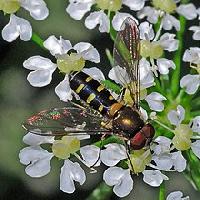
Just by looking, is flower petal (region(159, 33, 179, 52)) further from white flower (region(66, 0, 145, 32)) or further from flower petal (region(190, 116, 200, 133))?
flower petal (region(190, 116, 200, 133))

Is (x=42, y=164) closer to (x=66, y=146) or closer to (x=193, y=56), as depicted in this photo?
(x=66, y=146)

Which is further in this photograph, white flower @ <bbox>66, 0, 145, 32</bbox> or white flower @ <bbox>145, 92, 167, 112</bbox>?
white flower @ <bbox>66, 0, 145, 32</bbox>

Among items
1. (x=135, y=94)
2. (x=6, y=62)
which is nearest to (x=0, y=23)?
(x=6, y=62)

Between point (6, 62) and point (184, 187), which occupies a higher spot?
point (6, 62)

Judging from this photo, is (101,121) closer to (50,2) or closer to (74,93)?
(74,93)

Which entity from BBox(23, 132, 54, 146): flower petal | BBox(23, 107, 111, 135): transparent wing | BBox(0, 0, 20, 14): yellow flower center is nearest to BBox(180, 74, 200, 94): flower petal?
BBox(23, 107, 111, 135): transparent wing

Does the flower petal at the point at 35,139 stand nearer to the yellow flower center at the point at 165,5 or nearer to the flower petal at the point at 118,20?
the flower petal at the point at 118,20

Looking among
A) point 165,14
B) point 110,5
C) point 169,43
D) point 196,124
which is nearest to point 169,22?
point 165,14
